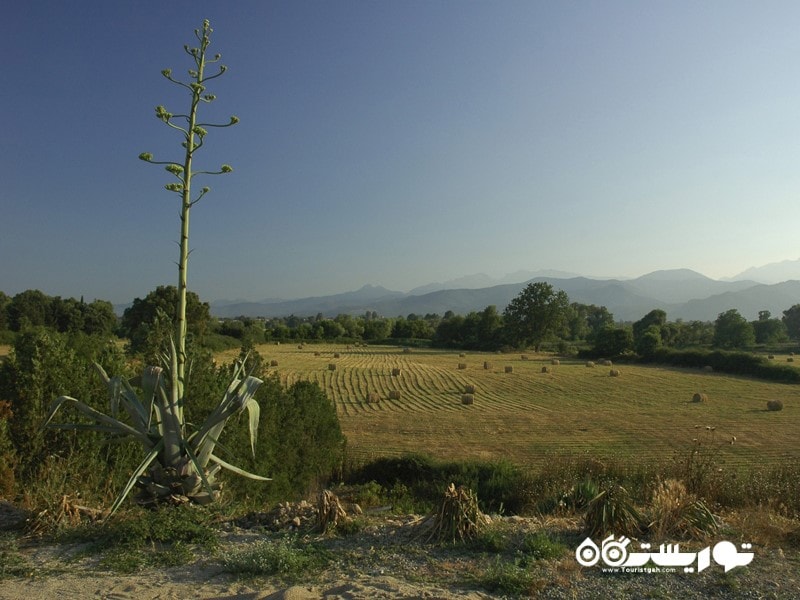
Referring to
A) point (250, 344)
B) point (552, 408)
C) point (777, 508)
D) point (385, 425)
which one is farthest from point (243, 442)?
point (552, 408)

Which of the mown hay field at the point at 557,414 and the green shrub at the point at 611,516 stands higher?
the green shrub at the point at 611,516

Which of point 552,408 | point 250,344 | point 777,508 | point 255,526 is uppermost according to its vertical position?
point 250,344

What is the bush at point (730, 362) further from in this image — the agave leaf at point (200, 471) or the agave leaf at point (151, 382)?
the agave leaf at point (151, 382)

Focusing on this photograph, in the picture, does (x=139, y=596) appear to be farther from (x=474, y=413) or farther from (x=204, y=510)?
(x=474, y=413)

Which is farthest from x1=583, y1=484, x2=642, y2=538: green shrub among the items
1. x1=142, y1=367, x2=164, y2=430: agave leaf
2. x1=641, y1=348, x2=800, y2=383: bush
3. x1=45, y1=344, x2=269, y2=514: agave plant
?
x1=641, y1=348, x2=800, y2=383: bush

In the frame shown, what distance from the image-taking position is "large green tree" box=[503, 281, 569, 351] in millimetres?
76375

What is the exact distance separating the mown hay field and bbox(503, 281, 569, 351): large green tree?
32.9m

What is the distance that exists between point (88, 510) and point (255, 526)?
1701mm

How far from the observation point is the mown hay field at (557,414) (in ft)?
57.7

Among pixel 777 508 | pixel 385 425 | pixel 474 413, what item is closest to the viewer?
pixel 777 508

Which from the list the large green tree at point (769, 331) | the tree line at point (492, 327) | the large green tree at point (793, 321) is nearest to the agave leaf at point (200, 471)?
the tree line at point (492, 327)

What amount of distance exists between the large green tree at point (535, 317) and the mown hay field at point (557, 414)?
3292 centimetres

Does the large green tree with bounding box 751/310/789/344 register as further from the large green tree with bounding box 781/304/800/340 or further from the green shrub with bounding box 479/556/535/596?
the green shrub with bounding box 479/556/535/596

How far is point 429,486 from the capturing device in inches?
515
